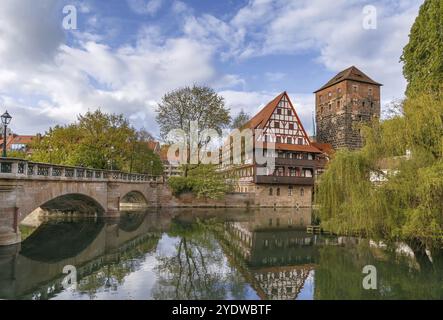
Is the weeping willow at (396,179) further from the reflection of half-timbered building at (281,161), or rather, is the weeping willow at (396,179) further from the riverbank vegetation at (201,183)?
the reflection of half-timbered building at (281,161)

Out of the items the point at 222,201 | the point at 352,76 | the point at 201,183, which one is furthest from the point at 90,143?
the point at 352,76

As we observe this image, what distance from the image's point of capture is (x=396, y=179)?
41.0 ft

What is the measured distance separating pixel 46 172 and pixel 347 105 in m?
44.2

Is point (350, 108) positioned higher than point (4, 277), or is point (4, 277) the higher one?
point (350, 108)

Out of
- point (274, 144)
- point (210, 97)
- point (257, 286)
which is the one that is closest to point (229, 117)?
point (210, 97)

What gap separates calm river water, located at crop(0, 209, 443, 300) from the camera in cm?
873

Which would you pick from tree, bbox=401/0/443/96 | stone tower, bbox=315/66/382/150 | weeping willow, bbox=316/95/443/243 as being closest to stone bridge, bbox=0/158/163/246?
weeping willow, bbox=316/95/443/243

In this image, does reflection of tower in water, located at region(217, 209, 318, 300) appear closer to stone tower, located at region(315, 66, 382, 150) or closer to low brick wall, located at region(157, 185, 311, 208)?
low brick wall, located at region(157, 185, 311, 208)

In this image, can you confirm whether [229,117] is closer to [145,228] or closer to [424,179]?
[145,228]

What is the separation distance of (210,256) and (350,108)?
4277cm

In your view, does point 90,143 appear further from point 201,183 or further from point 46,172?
point 46,172

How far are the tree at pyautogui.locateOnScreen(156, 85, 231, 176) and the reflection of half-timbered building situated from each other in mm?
6073

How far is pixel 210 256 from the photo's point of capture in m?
13.4

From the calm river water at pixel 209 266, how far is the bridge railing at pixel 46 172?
2.81 m
